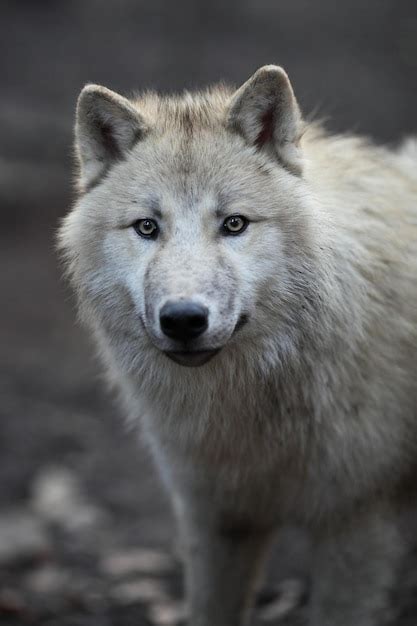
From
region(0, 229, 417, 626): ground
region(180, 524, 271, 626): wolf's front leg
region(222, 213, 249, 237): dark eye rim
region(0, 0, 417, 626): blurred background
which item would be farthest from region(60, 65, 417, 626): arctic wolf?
region(0, 0, 417, 626): blurred background

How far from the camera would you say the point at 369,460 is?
4.47 metres

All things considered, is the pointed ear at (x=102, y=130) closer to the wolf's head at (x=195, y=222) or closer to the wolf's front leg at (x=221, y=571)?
the wolf's head at (x=195, y=222)

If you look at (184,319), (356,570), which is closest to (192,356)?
(184,319)

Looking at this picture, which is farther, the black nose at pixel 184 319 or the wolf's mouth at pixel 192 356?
the wolf's mouth at pixel 192 356

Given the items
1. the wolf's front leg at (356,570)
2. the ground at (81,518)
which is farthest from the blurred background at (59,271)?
the wolf's front leg at (356,570)

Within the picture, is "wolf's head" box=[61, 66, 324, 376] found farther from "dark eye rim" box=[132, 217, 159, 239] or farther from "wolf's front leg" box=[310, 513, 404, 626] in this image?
"wolf's front leg" box=[310, 513, 404, 626]

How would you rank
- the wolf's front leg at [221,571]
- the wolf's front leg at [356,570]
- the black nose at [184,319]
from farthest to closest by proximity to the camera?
the wolf's front leg at [221,571]
the wolf's front leg at [356,570]
the black nose at [184,319]

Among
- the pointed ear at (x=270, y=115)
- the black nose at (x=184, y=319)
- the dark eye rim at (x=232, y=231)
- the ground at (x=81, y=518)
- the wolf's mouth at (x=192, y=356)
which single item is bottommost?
the ground at (x=81, y=518)

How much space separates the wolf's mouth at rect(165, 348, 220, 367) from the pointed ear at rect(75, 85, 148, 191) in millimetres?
1047

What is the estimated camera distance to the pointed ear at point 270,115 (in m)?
4.10

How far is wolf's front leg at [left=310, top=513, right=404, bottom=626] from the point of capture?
4.59m

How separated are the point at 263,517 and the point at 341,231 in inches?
59.0

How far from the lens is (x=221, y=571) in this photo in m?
5.14

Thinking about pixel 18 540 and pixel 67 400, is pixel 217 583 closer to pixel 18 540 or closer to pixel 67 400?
pixel 18 540
